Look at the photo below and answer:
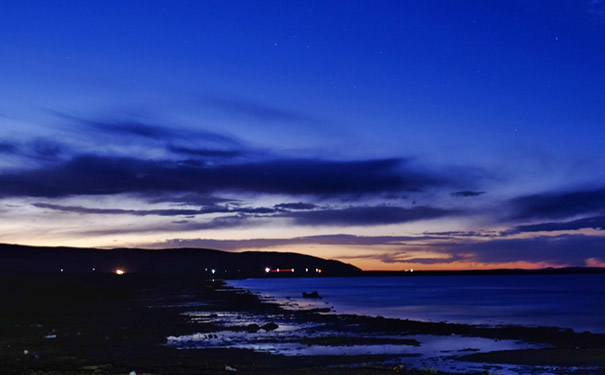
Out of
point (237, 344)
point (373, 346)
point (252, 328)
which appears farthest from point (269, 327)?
point (373, 346)

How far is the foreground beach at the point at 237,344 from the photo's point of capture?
25.6 meters

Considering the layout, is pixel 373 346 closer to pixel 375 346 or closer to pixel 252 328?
pixel 375 346

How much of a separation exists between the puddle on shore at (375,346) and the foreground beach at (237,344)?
2.7 inches

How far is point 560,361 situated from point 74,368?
22.0 m

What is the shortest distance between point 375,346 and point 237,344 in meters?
7.68

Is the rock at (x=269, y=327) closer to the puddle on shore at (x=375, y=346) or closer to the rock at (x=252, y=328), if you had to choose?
the puddle on shore at (x=375, y=346)

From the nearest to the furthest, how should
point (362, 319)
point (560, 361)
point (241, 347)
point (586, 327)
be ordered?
point (560, 361)
point (241, 347)
point (362, 319)
point (586, 327)

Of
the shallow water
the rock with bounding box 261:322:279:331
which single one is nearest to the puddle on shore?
the shallow water

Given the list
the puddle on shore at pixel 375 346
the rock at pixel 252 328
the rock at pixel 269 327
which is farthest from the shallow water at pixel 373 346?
the rock at pixel 252 328

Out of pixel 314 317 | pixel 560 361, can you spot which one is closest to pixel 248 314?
pixel 314 317

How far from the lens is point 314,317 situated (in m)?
54.4

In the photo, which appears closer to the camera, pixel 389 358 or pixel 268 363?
pixel 268 363

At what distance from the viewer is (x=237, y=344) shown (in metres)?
33.9

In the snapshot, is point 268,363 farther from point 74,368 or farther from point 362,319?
point 362,319
